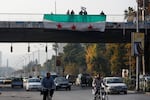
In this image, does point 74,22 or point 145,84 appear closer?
point 145,84

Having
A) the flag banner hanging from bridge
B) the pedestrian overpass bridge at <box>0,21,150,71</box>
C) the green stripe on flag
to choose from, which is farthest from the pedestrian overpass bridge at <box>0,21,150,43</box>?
the green stripe on flag

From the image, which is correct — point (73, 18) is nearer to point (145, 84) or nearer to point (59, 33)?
point (59, 33)

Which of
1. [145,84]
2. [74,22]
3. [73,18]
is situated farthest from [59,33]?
[145,84]

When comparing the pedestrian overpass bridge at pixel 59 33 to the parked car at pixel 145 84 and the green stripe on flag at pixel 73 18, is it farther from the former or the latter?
the parked car at pixel 145 84

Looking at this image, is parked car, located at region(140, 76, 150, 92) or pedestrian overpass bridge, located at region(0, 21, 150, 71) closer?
parked car, located at region(140, 76, 150, 92)

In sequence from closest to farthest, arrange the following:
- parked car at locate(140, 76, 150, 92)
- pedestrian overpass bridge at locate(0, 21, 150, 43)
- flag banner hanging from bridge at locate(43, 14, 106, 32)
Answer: parked car at locate(140, 76, 150, 92) → flag banner hanging from bridge at locate(43, 14, 106, 32) → pedestrian overpass bridge at locate(0, 21, 150, 43)

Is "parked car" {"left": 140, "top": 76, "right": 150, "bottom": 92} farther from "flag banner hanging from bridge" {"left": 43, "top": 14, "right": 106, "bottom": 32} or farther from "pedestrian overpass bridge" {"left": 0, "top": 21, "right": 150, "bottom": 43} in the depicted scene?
"pedestrian overpass bridge" {"left": 0, "top": 21, "right": 150, "bottom": 43}

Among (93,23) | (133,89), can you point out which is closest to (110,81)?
(133,89)

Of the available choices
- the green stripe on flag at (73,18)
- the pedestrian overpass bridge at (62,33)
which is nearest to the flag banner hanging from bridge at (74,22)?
the green stripe on flag at (73,18)

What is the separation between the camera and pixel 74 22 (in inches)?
2286

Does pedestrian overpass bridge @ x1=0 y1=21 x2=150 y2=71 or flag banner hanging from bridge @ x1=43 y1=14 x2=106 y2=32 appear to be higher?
flag banner hanging from bridge @ x1=43 y1=14 x2=106 y2=32

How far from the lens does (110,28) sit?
61781 mm

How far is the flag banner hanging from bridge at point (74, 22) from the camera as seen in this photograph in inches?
2280

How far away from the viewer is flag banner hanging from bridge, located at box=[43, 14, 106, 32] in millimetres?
57906
